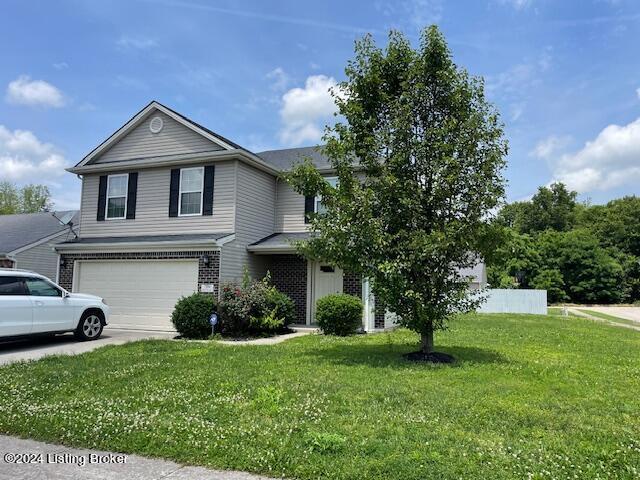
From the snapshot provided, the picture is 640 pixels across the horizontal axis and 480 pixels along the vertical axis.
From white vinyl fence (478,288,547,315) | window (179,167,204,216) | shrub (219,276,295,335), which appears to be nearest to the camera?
shrub (219,276,295,335)

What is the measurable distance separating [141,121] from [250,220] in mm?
5353

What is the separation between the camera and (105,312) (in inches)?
501

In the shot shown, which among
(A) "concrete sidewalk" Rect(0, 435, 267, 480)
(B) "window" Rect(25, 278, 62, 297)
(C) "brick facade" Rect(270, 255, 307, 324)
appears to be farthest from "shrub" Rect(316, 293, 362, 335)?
(A) "concrete sidewalk" Rect(0, 435, 267, 480)

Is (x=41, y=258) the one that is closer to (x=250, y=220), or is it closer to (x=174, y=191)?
(x=174, y=191)

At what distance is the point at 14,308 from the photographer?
34.1 feet

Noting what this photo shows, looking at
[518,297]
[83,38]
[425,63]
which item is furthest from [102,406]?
[518,297]

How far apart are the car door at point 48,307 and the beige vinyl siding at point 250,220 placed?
4149 millimetres

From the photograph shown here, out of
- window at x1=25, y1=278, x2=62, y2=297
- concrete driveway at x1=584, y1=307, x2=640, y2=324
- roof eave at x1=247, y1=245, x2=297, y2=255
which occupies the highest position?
roof eave at x1=247, y1=245, x2=297, y2=255

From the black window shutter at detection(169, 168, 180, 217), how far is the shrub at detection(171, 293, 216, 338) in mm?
3971

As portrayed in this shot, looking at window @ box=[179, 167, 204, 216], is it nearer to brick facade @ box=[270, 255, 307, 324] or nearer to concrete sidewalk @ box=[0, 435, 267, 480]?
brick facade @ box=[270, 255, 307, 324]

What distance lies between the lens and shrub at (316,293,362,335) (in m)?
13.1

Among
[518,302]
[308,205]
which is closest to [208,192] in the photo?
[308,205]

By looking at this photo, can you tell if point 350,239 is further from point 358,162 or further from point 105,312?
point 105,312

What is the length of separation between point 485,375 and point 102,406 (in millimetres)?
5277
